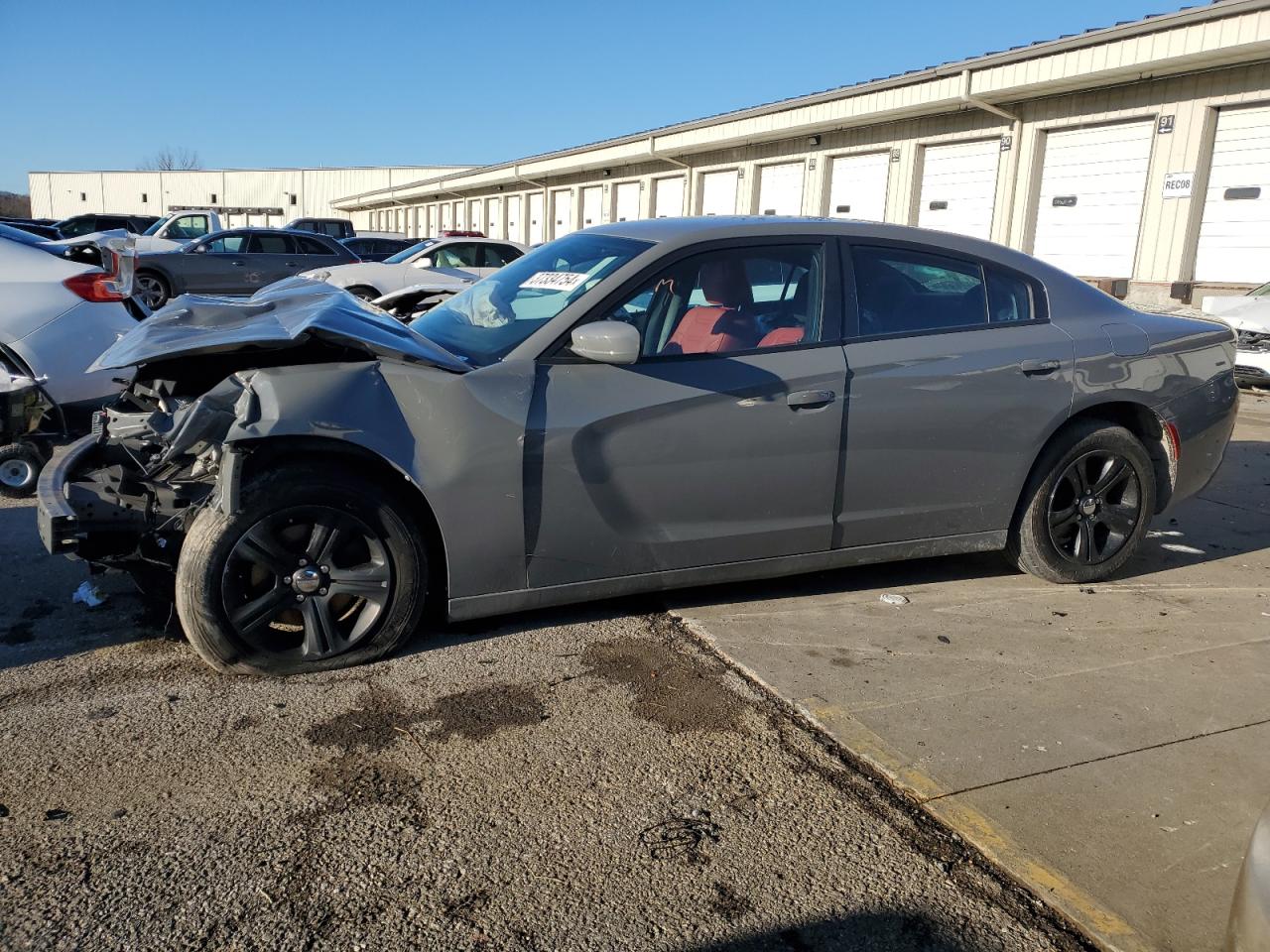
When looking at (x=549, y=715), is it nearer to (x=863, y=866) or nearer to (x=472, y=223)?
(x=863, y=866)

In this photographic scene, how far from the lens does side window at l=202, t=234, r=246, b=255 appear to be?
1728 centimetres

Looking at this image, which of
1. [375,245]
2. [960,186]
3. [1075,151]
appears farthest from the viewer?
[375,245]

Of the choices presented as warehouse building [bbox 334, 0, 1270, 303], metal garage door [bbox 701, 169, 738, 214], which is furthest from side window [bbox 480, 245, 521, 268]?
metal garage door [bbox 701, 169, 738, 214]

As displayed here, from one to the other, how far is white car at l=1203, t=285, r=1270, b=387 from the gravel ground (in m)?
10.2

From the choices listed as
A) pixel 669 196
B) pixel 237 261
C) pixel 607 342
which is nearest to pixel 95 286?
pixel 607 342

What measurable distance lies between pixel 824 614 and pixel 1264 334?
32.4 ft

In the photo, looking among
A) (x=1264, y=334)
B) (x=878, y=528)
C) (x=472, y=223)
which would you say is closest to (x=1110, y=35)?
(x=1264, y=334)

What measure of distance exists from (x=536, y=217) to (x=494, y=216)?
5.13 meters

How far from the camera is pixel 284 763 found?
2.84 m

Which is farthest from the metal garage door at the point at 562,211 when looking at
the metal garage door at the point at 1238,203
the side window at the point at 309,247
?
the metal garage door at the point at 1238,203

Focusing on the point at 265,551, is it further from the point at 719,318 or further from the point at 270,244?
the point at 270,244

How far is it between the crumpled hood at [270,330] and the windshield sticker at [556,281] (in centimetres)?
60

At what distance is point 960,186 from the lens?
57.9 ft

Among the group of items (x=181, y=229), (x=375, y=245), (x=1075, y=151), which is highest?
(x=1075, y=151)
